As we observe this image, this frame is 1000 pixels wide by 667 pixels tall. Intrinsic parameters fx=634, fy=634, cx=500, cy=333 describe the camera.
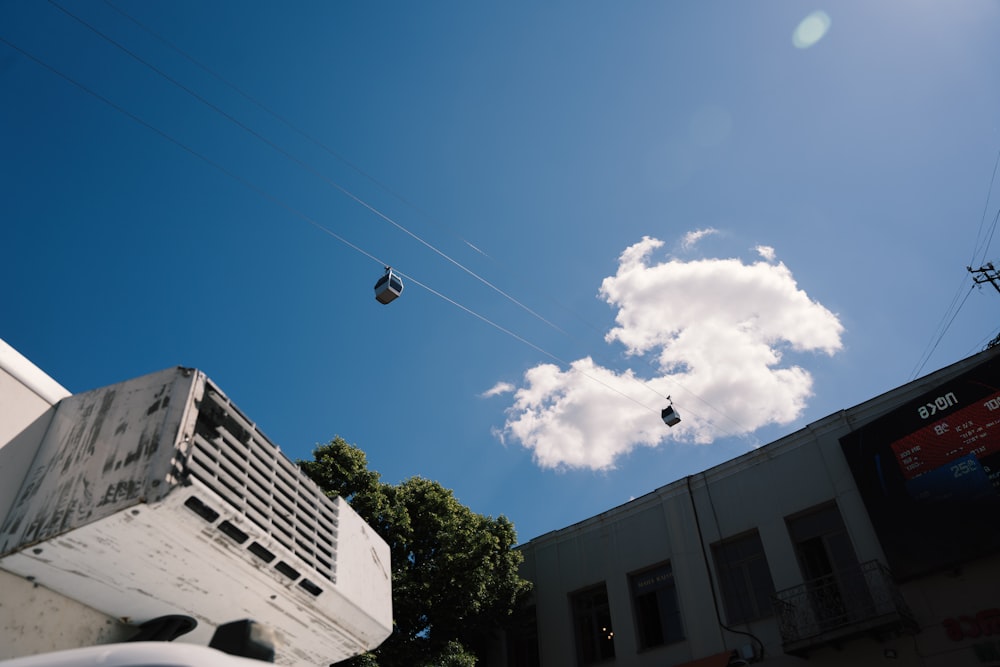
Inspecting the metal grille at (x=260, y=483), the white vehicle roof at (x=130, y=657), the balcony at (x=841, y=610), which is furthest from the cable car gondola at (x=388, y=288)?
the balcony at (x=841, y=610)

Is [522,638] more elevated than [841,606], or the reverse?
[522,638]

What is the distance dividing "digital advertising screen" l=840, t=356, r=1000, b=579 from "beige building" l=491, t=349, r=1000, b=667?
26 mm

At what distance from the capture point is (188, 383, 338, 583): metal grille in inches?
194

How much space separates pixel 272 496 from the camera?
565 centimetres

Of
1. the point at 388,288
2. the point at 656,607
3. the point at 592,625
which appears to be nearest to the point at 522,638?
the point at 592,625

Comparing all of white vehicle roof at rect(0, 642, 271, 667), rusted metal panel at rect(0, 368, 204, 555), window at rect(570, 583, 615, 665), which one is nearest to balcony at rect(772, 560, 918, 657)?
window at rect(570, 583, 615, 665)

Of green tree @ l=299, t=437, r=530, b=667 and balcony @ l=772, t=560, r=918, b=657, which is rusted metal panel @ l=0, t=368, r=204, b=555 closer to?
green tree @ l=299, t=437, r=530, b=667

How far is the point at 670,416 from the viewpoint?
14664 millimetres

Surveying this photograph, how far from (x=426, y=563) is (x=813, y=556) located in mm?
9145

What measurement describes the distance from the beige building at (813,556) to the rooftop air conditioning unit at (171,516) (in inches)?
440

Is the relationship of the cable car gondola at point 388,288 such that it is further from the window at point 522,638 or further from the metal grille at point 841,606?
the window at point 522,638

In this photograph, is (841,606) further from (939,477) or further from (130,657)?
(130,657)

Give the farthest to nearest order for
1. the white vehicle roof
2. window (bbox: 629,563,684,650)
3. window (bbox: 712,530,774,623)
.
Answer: window (bbox: 629,563,684,650)
window (bbox: 712,530,774,623)
the white vehicle roof

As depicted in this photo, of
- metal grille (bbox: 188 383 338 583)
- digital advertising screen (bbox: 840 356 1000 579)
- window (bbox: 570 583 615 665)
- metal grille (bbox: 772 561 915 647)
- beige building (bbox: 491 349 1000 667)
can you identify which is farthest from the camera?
window (bbox: 570 583 615 665)
